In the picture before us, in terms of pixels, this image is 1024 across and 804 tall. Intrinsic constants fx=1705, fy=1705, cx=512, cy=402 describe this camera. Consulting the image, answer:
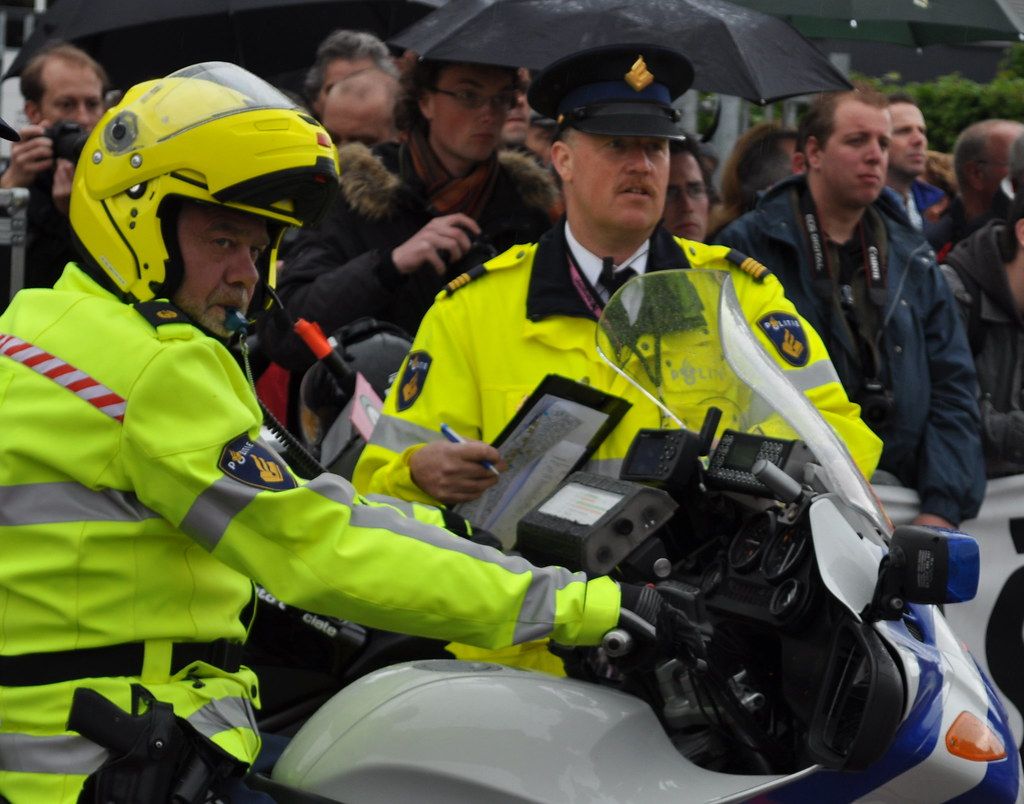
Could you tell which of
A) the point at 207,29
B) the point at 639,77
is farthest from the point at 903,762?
the point at 207,29

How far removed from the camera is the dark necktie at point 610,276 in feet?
13.6

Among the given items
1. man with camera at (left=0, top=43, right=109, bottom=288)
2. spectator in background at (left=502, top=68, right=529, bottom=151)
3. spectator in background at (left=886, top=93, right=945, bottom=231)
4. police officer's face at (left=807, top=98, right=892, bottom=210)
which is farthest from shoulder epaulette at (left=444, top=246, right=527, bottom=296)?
spectator in background at (left=886, top=93, right=945, bottom=231)

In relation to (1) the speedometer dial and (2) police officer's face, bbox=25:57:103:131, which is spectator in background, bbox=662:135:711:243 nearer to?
(2) police officer's face, bbox=25:57:103:131

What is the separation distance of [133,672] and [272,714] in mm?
1563

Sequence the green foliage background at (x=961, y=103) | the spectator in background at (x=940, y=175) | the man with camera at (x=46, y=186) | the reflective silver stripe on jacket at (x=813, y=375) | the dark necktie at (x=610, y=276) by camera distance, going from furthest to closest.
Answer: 1. the green foliage background at (x=961, y=103)
2. the spectator in background at (x=940, y=175)
3. the man with camera at (x=46, y=186)
4. the dark necktie at (x=610, y=276)
5. the reflective silver stripe on jacket at (x=813, y=375)

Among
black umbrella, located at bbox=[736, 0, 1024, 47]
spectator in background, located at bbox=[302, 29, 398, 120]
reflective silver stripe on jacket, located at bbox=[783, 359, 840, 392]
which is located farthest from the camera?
black umbrella, located at bbox=[736, 0, 1024, 47]

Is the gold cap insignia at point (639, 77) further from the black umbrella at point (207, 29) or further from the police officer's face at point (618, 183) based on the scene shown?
the black umbrella at point (207, 29)

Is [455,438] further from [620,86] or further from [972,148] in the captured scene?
[972,148]

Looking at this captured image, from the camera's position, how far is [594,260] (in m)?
4.22

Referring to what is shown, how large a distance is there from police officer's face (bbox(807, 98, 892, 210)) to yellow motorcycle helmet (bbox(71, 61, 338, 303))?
3.14 m

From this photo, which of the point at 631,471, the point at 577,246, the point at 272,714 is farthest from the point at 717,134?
the point at 631,471

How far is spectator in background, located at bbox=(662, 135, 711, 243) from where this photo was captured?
634 cm

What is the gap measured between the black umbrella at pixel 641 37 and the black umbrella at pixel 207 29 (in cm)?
224

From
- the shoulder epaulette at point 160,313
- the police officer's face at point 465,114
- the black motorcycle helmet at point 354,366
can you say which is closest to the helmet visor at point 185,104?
the shoulder epaulette at point 160,313
